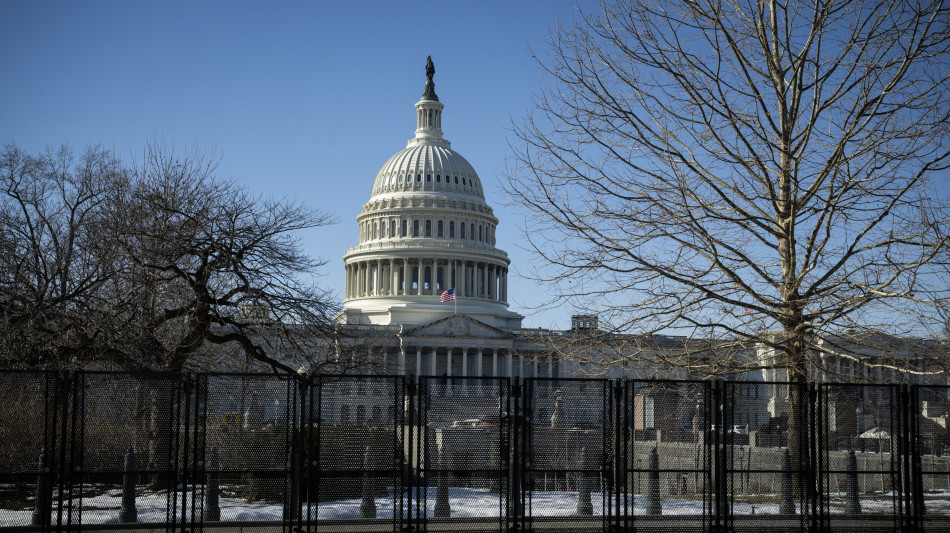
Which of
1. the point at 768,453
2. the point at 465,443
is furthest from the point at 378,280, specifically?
the point at 465,443

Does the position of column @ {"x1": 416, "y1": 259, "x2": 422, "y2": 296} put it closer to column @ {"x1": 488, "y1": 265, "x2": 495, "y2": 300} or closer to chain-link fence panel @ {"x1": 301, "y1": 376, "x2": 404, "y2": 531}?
column @ {"x1": 488, "y1": 265, "x2": 495, "y2": 300}

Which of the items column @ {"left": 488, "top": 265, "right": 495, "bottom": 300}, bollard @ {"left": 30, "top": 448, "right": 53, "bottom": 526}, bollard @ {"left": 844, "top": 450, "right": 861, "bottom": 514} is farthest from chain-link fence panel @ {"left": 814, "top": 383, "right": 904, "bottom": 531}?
column @ {"left": 488, "top": 265, "right": 495, "bottom": 300}

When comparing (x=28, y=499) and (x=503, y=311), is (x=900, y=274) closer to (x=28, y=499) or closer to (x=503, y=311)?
(x=28, y=499)

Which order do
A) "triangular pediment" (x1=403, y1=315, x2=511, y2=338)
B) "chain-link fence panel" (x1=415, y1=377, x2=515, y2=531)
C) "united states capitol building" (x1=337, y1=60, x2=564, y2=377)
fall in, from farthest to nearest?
"united states capitol building" (x1=337, y1=60, x2=564, y2=377) → "triangular pediment" (x1=403, y1=315, x2=511, y2=338) → "chain-link fence panel" (x1=415, y1=377, x2=515, y2=531)

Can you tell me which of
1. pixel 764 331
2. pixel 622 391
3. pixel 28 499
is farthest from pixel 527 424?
pixel 28 499

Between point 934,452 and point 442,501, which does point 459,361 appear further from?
point 442,501

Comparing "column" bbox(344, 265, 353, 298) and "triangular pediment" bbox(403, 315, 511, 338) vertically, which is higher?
"column" bbox(344, 265, 353, 298)

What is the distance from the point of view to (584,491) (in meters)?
17.4

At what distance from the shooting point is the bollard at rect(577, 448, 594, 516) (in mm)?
17250

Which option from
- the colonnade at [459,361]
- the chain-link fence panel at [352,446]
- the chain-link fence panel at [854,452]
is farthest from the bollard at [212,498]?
the colonnade at [459,361]

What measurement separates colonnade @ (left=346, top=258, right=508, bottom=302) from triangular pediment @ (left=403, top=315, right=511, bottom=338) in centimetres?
1213

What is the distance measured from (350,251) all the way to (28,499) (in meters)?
116

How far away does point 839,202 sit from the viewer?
1923cm

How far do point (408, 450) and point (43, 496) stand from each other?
5.58 metres
